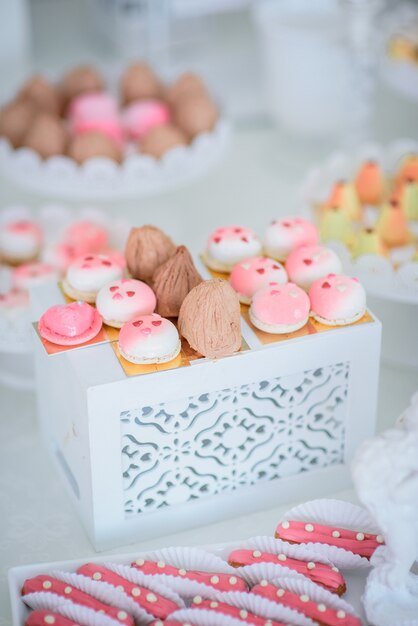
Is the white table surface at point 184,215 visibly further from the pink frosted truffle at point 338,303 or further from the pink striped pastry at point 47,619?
the pink frosted truffle at point 338,303

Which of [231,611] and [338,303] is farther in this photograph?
[338,303]

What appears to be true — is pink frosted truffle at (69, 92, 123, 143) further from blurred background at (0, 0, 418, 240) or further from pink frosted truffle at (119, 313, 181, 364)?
pink frosted truffle at (119, 313, 181, 364)

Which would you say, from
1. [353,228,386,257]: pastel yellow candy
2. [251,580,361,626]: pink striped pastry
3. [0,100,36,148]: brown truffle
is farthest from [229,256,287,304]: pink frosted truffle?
[0,100,36,148]: brown truffle

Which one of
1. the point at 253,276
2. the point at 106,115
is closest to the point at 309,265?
the point at 253,276

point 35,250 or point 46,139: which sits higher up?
point 46,139

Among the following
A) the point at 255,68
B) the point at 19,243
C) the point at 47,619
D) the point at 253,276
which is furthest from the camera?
the point at 255,68

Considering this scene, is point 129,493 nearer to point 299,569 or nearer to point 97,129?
point 299,569

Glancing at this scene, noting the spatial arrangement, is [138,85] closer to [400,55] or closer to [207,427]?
[400,55]
